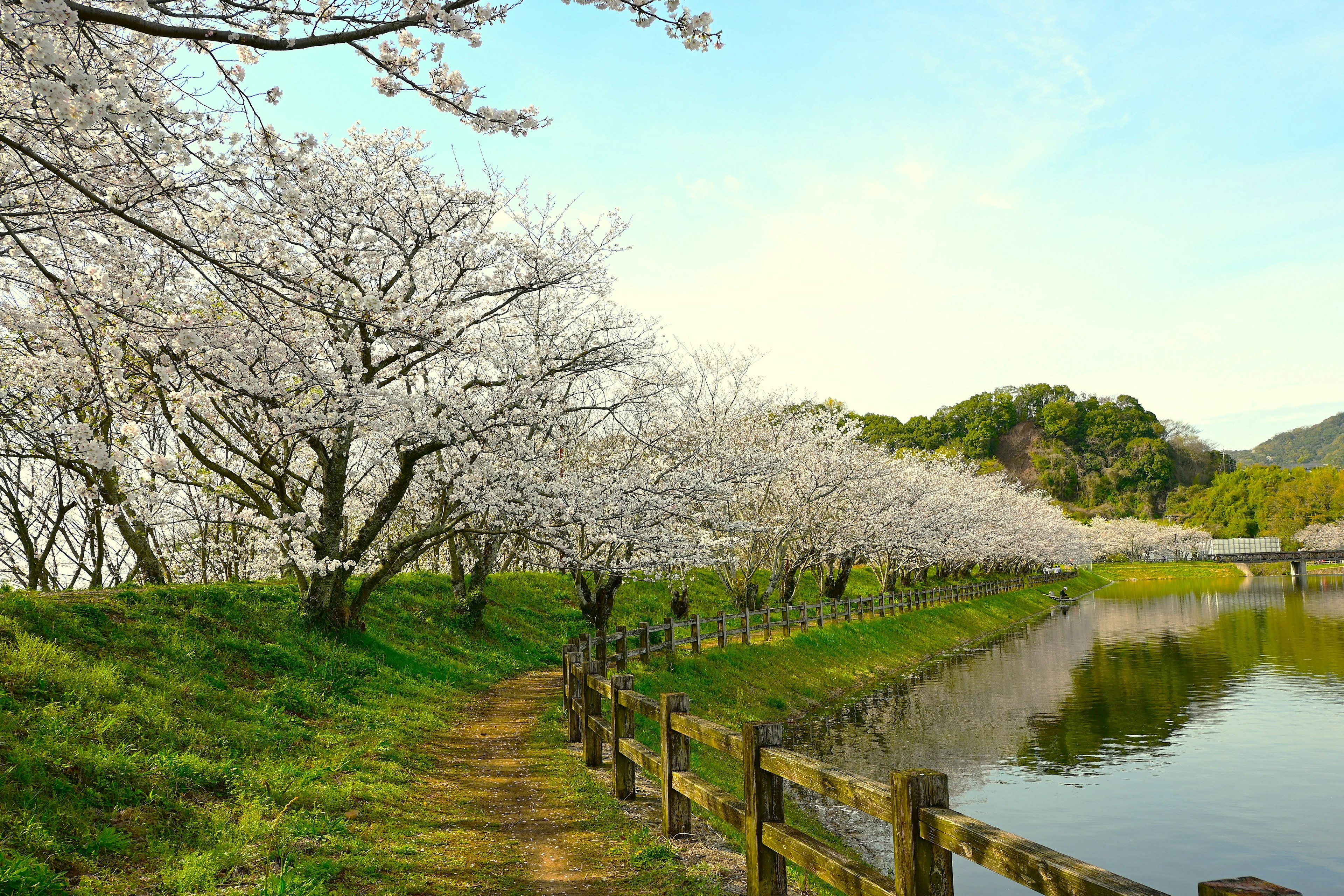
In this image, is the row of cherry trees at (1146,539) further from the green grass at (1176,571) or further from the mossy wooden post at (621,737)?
the mossy wooden post at (621,737)

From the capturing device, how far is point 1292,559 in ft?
317

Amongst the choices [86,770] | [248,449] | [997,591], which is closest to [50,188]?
[86,770]

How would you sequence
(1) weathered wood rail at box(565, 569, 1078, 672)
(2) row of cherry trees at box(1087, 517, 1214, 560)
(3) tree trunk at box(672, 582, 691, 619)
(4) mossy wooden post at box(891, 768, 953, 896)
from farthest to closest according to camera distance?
(2) row of cherry trees at box(1087, 517, 1214, 560), (3) tree trunk at box(672, 582, 691, 619), (1) weathered wood rail at box(565, 569, 1078, 672), (4) mossy wooden post at box(891, 768, 953, 896)

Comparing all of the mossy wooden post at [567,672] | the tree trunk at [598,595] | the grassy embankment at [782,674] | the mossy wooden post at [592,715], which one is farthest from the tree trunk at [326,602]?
the mossy wooden post at [592,715]

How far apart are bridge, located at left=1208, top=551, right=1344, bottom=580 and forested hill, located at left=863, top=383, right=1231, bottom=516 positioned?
3325 centimetres

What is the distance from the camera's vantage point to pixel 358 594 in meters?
16.8

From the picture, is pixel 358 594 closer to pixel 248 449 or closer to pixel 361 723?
pixel 361 723

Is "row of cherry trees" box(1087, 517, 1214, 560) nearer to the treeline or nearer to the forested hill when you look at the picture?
the treeline

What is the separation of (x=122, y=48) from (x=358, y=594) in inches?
465

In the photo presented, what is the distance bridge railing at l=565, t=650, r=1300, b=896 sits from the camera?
3168 millimetres

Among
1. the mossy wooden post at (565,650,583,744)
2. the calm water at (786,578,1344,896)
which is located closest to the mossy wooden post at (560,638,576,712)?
the mossy wooden post at (565,650,583,744)

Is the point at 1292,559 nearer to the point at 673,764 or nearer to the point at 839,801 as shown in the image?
the point at 673,764

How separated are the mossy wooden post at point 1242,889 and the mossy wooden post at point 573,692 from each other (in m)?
9.43

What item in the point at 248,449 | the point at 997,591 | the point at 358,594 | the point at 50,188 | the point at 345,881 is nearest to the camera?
the point at 345,881
